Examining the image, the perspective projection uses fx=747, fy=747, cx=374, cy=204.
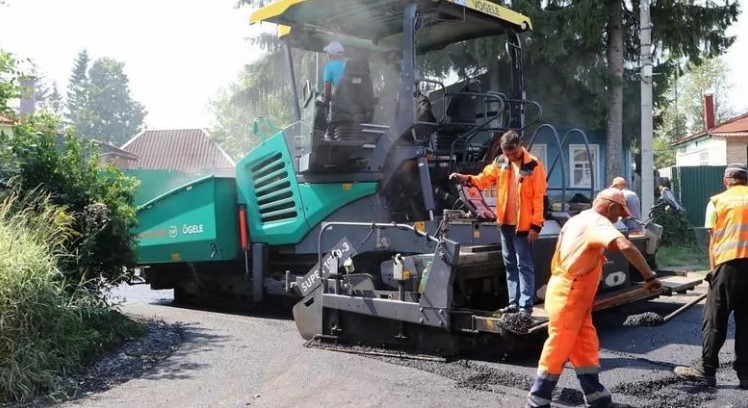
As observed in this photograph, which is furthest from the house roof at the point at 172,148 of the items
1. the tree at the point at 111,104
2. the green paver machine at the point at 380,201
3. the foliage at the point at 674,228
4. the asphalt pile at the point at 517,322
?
the tree at the point at 111,104

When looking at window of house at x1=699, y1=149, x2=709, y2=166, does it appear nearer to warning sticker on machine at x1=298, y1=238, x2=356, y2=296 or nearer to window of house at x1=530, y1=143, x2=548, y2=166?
window of house at x1=530, y1=143, x2=548, y2=166

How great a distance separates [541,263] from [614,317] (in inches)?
67.1

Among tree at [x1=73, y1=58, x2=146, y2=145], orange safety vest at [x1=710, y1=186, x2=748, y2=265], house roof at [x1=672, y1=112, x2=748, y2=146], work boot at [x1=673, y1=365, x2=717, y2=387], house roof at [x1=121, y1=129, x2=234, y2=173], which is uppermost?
tree at [x1=73, y1=58, x2=146, y2=145]

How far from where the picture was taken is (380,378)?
5.44 meters

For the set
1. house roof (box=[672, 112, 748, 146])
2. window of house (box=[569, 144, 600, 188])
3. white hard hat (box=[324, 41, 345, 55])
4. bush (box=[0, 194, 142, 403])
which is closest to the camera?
bush (box=[0, 194, 142, 403])

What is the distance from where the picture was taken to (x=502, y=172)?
5.87 meters

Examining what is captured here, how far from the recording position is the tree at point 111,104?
9038 cm

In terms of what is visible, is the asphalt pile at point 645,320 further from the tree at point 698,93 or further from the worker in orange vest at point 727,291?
the tree at point 698,93

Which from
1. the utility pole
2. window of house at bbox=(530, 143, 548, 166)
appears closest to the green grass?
the utility pole

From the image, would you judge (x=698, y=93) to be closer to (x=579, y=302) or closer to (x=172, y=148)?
(x=172, y=148)

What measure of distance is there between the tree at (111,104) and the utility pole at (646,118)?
83.6 metres

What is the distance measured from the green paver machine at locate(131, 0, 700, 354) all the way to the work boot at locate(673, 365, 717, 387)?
1.02 meters

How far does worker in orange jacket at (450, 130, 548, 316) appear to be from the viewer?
5.66 m

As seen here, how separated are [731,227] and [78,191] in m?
5.64
